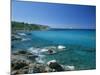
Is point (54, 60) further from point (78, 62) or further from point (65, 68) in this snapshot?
point (78, 62)

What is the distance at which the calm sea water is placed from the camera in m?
1.79

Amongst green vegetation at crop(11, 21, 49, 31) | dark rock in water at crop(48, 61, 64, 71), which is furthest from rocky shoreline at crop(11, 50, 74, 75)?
green vegetation at crop(11, 21, 49, 31)

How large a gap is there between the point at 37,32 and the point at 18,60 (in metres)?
0.33

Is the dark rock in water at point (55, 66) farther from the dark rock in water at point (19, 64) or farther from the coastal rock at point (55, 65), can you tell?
the dark rock in water at point (19, 64)

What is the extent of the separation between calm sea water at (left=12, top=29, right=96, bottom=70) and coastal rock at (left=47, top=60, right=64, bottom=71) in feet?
0.11

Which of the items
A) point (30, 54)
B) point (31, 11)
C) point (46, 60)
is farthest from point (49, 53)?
point (31, 11)

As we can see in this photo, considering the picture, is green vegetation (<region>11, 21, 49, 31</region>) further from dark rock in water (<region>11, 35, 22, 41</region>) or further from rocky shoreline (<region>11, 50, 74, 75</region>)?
rocky shoreline (<region>11, 50, 74, 75</region>)

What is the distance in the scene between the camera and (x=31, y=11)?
1.78 metres

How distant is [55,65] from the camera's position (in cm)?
183

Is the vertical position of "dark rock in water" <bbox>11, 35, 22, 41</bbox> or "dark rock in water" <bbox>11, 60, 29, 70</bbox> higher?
"dark rock in water" <bbox>11, 35, 22, 41</bbox>

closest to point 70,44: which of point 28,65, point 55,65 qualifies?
point 55,65

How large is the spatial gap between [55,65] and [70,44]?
271 mm

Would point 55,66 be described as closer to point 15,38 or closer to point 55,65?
point 55,65

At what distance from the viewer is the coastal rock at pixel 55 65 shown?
182cm
